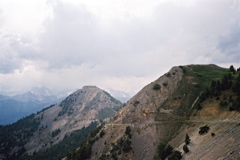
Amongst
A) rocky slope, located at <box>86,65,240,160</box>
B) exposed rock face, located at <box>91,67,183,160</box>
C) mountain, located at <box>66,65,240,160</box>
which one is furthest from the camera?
exposed rock face, located at <box>91,67,183,160</box>

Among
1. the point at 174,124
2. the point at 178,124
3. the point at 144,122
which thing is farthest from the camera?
the point at 144,122

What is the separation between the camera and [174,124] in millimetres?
75750

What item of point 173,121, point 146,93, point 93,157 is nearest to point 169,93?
point 146,93

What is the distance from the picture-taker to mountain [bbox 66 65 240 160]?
44.0 metres

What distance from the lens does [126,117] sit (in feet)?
329

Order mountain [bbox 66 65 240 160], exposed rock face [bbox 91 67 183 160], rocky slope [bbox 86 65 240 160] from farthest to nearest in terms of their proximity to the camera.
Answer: exposed rock face [bbox 91 67 183 160] < mountain [bbox 66 65 240 160] < rocky slope [bbox 86 65 240 160]

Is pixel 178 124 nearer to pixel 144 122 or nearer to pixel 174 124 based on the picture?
pixel 174 124

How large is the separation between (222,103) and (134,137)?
1743 inches

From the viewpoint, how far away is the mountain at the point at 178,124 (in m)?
44.0

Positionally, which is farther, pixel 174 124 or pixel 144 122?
pixel 144 122

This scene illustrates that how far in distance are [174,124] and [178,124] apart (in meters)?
2.10

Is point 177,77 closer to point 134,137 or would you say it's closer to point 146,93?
point 146,93

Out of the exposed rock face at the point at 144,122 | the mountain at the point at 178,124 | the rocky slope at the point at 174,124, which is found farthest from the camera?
the exposed rock face at the point at 144,122

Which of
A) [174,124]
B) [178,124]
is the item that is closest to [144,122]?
[174,124]
